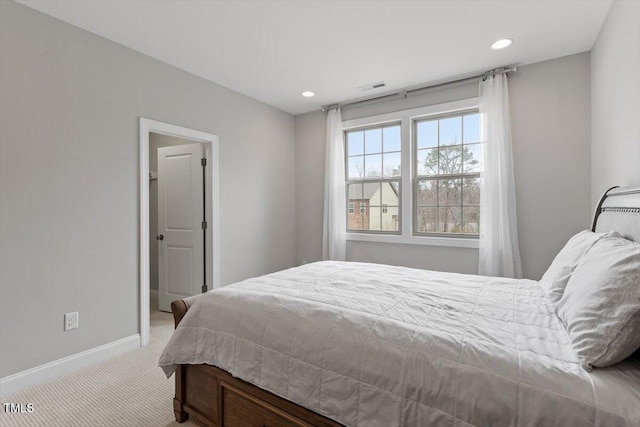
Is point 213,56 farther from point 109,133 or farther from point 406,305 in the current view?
point 406,305

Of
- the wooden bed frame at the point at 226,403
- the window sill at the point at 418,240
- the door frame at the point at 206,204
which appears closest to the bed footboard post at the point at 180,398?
the wooden bed frame at the point at 226,403

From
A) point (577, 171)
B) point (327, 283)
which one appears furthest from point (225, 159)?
point (577, 171)

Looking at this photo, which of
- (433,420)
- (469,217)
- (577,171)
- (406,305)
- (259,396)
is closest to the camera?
(433,420)

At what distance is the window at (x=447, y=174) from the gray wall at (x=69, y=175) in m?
2.69

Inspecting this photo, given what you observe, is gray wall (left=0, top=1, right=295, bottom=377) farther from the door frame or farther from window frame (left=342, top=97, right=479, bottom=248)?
window frame (left=342, top=97, right=479, bottom=248)

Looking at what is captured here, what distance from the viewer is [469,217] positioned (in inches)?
136

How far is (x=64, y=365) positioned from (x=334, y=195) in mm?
3163

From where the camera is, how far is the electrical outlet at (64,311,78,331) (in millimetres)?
2340

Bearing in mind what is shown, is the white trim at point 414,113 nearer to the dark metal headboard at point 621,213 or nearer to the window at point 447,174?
the window at point 447,174

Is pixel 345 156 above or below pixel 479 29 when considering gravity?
below

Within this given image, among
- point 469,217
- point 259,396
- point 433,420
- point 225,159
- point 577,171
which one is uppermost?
point 225,159

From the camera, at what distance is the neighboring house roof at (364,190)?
4.12 metres

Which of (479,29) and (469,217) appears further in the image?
(469,217)

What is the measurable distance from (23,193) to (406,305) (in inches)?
104
